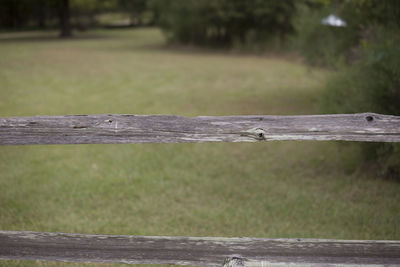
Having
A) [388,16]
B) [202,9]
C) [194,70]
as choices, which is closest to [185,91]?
[194,70]

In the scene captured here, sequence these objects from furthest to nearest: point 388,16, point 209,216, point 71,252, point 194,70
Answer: point 194,70 → point 388,16 → point 209,216 → point 71,252

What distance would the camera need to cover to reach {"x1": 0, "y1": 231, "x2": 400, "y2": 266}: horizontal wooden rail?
10.5ft

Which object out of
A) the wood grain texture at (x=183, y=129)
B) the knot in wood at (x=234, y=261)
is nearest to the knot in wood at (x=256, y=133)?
the wood grain texture at (x=183, y=129)

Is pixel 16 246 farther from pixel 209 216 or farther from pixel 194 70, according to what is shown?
pixel 194 70

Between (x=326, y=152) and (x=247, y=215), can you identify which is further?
(x=326, y=152)

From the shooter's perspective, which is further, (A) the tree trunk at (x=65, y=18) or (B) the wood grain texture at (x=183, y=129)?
(A) the tree trunk at (x=65, y=18)

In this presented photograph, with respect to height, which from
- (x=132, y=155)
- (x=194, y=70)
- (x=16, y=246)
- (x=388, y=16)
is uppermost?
(x=388, y=16)

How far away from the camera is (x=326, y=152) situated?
28.5 ft

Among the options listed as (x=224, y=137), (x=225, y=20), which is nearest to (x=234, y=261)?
(x=224, y=137)

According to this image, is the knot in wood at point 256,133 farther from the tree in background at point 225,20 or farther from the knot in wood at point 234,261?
the tree in background at point 225,20

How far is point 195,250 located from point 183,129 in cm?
91

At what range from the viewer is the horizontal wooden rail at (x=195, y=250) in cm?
319

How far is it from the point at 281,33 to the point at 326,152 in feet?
69.5

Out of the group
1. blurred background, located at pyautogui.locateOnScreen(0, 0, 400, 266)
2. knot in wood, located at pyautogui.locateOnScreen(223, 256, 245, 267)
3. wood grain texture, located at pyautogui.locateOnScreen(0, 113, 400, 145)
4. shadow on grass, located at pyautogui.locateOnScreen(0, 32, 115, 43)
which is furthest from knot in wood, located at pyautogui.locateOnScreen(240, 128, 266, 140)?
shadow on grass, located at pyautogui.locateOnScreen(0, 32, 115, 43)
